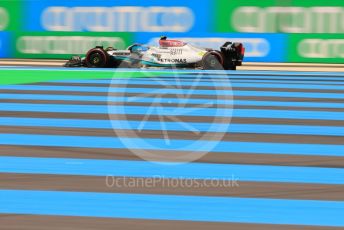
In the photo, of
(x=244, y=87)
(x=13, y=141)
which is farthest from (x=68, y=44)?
(x=13, y=141)

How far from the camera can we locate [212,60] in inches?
861

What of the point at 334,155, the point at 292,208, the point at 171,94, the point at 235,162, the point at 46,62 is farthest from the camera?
the point at 46,62

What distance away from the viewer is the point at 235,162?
786 centimetres

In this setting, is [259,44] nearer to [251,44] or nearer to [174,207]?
[251,44]

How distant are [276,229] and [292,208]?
64 centimetres

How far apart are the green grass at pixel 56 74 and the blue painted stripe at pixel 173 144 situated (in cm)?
918

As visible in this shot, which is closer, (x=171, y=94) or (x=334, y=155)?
(x=334, y=155)

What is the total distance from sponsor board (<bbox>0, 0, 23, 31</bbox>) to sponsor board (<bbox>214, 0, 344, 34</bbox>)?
6132 mm

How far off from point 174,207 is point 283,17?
2089 cm

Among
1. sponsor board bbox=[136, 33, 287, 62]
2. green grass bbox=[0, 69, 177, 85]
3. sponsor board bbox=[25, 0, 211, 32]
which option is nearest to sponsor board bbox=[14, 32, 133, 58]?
sponsor board bbox=[25, 0, 211, 32]

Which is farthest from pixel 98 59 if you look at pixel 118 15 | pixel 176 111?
pixel 176 111

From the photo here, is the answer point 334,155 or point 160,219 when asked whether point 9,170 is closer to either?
point 160,219

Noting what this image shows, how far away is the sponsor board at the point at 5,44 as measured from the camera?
2794 centimetres

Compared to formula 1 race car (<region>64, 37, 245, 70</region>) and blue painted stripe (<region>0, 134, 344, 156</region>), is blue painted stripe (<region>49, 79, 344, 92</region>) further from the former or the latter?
blue painted stripe (<region>0, 134, 344, 156</region>)
